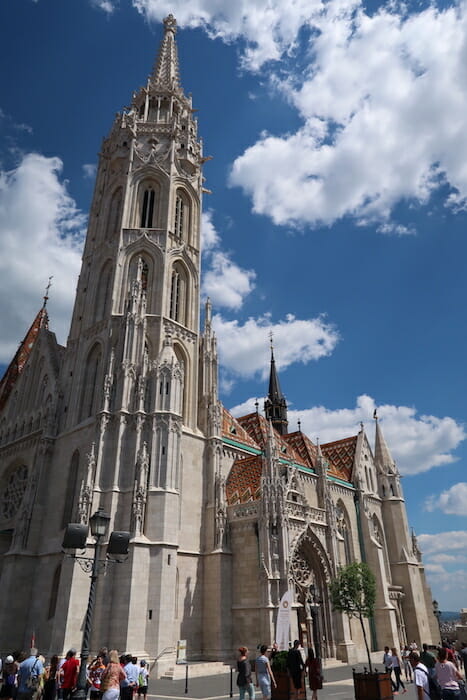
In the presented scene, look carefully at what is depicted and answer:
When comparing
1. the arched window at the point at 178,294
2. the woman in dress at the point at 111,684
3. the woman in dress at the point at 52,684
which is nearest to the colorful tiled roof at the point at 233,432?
the arched window at the point at 178,294

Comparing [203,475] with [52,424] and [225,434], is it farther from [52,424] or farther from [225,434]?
[52,424]

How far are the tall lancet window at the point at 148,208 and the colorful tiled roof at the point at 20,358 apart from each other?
1018 cm

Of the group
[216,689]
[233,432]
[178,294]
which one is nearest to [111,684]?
[216,689]

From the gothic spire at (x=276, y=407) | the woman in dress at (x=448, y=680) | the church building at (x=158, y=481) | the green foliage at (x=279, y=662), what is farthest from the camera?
the gothic spire at (x=276, y=407)

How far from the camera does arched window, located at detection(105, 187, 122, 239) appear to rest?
35.3 metres

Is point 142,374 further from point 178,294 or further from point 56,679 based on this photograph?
point 56,679

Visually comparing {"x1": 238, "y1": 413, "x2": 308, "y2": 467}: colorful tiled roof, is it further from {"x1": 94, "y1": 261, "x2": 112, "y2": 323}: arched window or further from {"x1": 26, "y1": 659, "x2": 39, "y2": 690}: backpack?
{"x1": 26, "y1": 659, "x2": 39, "y2": 690}: backpack

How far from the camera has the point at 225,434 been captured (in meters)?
32.7

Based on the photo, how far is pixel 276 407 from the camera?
51.9m

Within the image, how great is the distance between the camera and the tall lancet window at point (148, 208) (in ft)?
115

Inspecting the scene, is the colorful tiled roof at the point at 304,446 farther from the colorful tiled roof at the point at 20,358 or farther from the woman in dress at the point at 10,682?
the woman in dress at the point at 10,682

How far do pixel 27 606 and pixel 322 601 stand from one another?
1520 centimetres

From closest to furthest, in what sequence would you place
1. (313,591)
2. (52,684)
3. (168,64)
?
(52,684) → (313,591) → (168,64)

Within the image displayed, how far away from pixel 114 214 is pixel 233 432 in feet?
57.2
